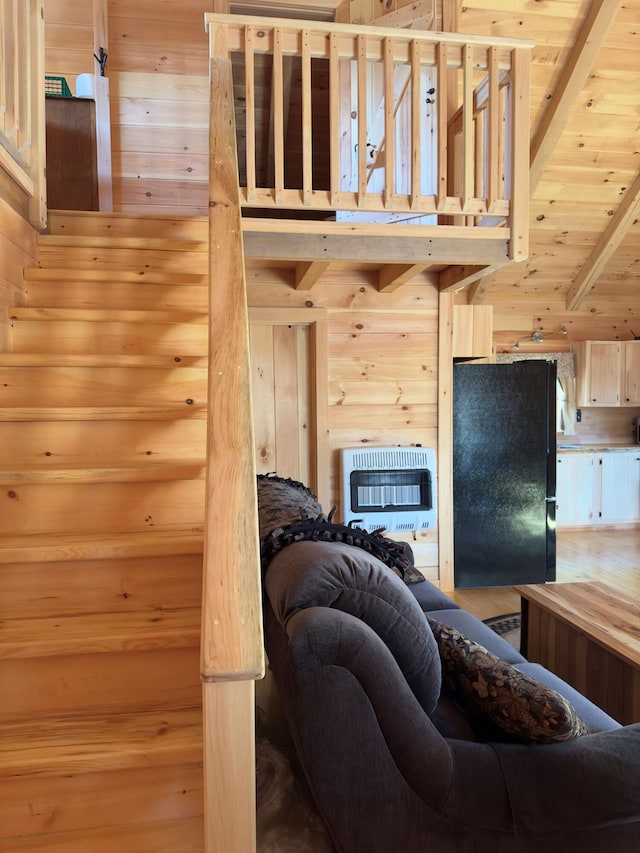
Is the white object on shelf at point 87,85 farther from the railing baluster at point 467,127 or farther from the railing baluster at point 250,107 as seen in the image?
the railing baluster at point 467,127

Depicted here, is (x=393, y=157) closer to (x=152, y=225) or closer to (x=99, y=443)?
(x=152, y=225)

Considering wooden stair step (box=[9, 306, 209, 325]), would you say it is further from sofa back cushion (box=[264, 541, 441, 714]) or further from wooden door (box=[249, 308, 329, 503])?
wooden door (box=[249, 308, 329, 503])

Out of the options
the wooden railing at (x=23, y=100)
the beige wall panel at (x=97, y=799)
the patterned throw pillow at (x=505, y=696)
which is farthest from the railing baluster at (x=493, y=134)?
the beige wall panel at (x=97, y=799)

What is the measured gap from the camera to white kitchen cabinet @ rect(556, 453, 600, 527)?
20.2 ft

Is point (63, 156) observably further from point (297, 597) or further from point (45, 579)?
point (297, 597)

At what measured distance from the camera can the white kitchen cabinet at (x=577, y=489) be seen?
616cm

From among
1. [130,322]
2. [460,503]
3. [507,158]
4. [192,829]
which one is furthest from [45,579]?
[460,503]

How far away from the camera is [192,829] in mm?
1237

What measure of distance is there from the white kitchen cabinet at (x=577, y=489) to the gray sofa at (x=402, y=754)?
506 centimetres

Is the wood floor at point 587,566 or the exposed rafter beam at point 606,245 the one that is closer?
the wood floor at point 587,566

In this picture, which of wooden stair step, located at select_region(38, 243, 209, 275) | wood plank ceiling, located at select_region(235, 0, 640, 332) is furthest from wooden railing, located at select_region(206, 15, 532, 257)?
wood plank ceiling, located at select_region(235, 0, 640, 332)

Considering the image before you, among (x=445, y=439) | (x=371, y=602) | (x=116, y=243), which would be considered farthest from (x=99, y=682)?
(x=445, y=439)

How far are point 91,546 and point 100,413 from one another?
489 mm

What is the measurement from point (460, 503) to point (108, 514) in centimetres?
311
